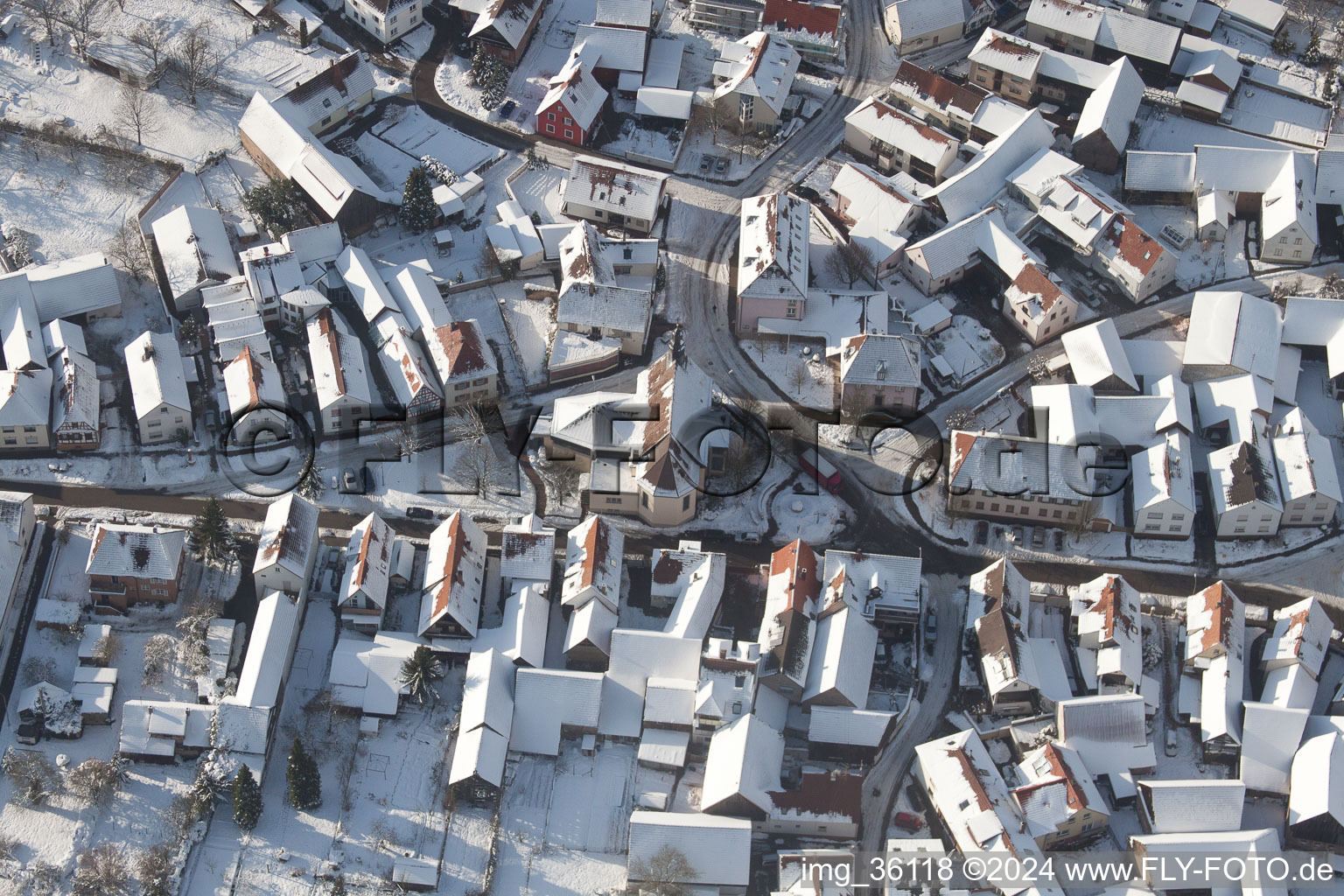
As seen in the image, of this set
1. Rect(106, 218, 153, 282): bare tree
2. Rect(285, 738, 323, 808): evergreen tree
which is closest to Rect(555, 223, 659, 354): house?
Rect(106, 218, 153, 282): bare tree

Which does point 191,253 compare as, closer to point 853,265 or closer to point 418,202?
→ point 418,202

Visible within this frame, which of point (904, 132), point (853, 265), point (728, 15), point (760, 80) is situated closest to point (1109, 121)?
point (904, 132)

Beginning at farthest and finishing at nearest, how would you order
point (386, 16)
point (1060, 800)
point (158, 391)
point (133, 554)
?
→ point (386, 16)
point (158, 391)
point (133, 554)
point (1060, 800)

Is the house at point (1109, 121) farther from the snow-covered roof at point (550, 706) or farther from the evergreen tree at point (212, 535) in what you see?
the evergreen tree at point (212, 535)

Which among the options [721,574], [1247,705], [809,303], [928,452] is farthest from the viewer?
[809,303]

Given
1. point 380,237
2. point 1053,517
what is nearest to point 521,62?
point 380,237

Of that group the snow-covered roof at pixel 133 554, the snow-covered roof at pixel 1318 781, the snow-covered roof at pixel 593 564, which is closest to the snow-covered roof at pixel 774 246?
the snow-covered roof at pixel 593 564

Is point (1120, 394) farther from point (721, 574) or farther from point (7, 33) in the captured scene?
point (7, 33)
